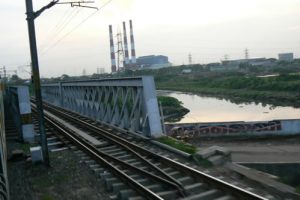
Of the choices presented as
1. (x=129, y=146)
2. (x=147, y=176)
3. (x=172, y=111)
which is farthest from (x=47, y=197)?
(x=172, y=111)

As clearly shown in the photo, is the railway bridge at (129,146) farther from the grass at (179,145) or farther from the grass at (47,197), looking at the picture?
the grass at (47,197)

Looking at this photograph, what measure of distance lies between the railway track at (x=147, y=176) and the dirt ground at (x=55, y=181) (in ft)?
1.45

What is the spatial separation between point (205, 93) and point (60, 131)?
93.1 metres

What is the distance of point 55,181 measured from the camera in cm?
1162

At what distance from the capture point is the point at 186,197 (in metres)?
9.09

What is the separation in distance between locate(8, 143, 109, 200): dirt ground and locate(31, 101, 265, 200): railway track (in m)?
0.44

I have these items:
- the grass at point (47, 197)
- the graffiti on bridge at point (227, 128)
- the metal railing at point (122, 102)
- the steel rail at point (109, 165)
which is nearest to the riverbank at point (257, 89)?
the graffiti on bridge at point (227, 128)

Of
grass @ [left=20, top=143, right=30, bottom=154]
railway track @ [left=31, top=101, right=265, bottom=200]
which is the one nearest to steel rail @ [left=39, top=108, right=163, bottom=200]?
railway track @ [left=31, top=101, right=265, bottom=200]

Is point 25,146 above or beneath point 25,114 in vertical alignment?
beneath

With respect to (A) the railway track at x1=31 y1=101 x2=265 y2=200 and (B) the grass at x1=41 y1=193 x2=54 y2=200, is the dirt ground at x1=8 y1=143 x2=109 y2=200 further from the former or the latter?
(A) the railway track at x1=31 y1=101 x2=265 y2=200

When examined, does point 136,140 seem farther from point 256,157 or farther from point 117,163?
point 256,157

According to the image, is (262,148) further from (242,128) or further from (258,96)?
(258,96)

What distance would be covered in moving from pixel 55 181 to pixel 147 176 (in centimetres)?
278

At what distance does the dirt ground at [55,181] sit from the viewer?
10281mm
